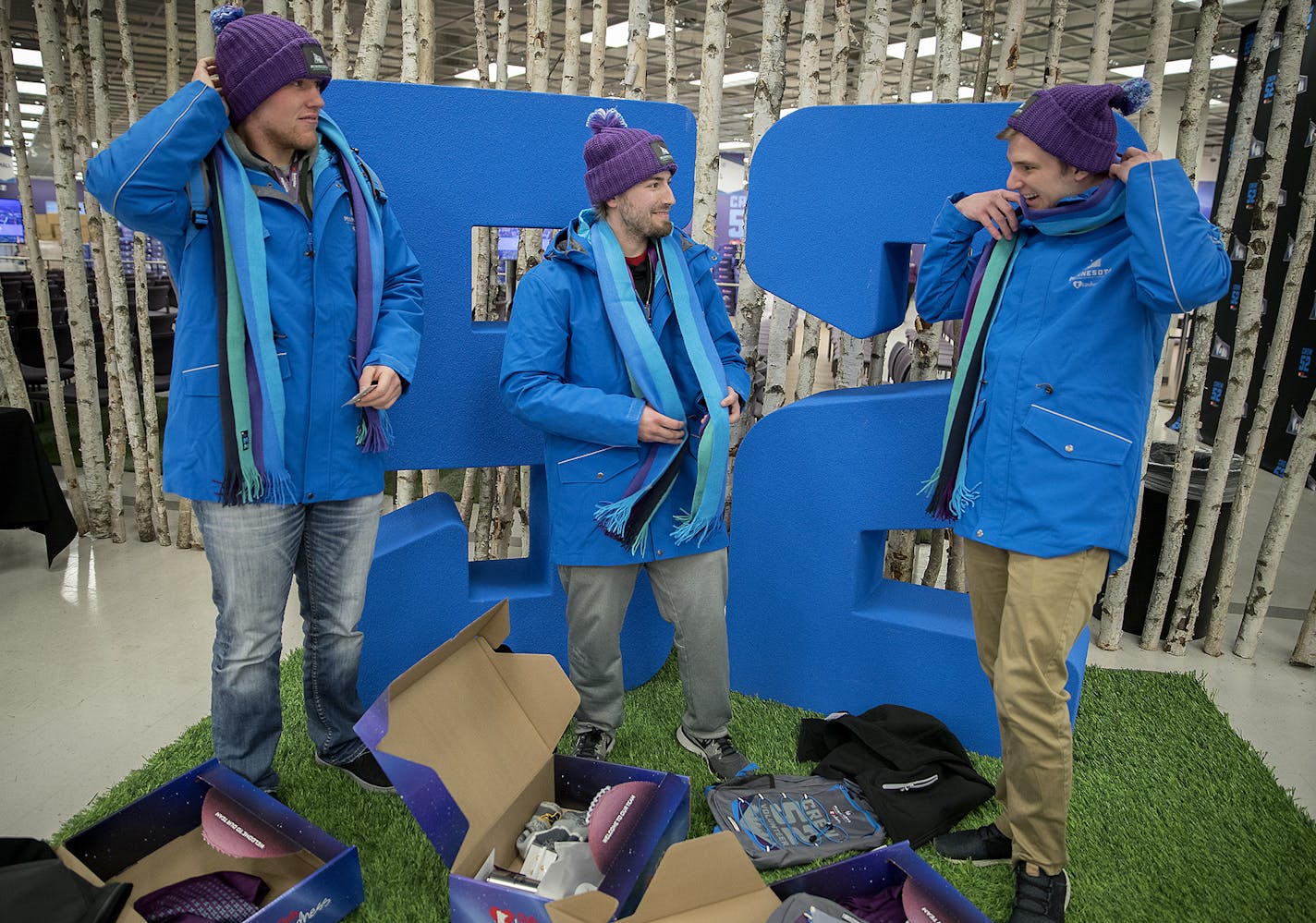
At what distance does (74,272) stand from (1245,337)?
16.0 ft

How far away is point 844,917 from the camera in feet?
6.01

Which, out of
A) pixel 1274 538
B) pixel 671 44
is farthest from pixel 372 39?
pixel 1274 538

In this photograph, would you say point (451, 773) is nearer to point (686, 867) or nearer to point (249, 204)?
point (686, 867)

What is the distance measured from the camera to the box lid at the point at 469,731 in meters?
1.90

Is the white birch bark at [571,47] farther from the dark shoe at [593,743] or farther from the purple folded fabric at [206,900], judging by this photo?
the purple folded fabric at [206,900]

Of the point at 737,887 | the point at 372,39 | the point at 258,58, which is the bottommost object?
the point at 737,887

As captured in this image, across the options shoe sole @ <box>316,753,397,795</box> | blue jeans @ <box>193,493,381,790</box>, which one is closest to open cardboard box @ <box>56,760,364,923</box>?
blue jeans @ <box>193,493,381,790</box>

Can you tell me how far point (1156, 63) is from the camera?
3326 mm

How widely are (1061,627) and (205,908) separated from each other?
187cm

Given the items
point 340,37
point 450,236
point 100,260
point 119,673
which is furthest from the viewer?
point 100,260

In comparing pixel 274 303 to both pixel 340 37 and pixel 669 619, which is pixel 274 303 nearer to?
pixel 669 619

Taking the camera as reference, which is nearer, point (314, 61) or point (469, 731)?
point (314, 61)

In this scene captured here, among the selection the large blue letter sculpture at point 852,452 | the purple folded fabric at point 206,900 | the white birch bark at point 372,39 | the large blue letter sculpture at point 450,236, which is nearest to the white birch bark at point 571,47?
the white birch bark at point 372,39

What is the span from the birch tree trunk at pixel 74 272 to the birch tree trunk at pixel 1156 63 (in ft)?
14.0
